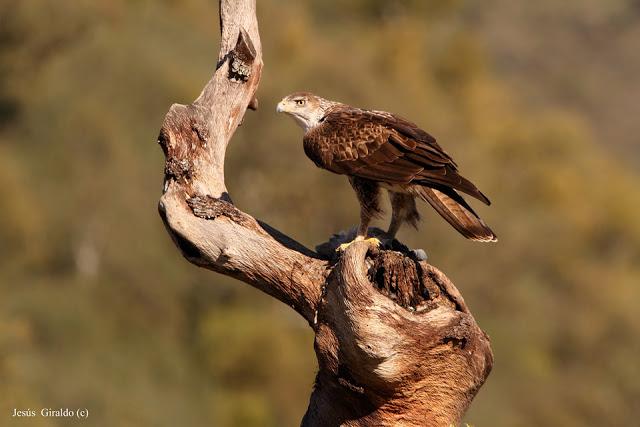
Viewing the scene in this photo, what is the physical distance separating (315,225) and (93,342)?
724cm

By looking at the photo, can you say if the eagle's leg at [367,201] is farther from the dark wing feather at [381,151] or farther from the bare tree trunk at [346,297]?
the bare tree trunk at [346,297]

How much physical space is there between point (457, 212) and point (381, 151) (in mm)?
767

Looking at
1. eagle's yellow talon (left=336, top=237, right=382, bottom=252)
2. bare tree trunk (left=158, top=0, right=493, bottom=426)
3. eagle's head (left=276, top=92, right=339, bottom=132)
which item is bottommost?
bare tree trunk (left=158, top=0, right=493, bottom=426)

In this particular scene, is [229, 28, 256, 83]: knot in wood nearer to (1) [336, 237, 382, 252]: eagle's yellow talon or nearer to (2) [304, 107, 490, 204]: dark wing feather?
(2) [304, 107, 490, 204]: dark wing feather

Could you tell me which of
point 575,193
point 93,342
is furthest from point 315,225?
point 575,193

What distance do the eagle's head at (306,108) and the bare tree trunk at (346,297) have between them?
99cm

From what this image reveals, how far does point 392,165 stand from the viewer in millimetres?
9258

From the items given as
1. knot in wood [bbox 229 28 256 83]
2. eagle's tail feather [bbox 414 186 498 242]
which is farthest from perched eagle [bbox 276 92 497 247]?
knot in wood [bbox 229 28 256 83]

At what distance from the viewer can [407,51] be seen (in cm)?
6025

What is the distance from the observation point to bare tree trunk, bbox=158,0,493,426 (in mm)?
8148

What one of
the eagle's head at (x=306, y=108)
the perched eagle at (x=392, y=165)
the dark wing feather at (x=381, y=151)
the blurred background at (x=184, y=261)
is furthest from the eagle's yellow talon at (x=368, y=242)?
the blurred background at (x=184, y=261)

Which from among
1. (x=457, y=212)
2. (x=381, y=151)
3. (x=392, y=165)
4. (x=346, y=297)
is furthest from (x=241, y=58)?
(x=346, y=297)

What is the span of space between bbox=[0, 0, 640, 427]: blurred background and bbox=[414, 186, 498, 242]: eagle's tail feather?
17.6 m

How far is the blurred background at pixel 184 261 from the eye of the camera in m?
34.1
